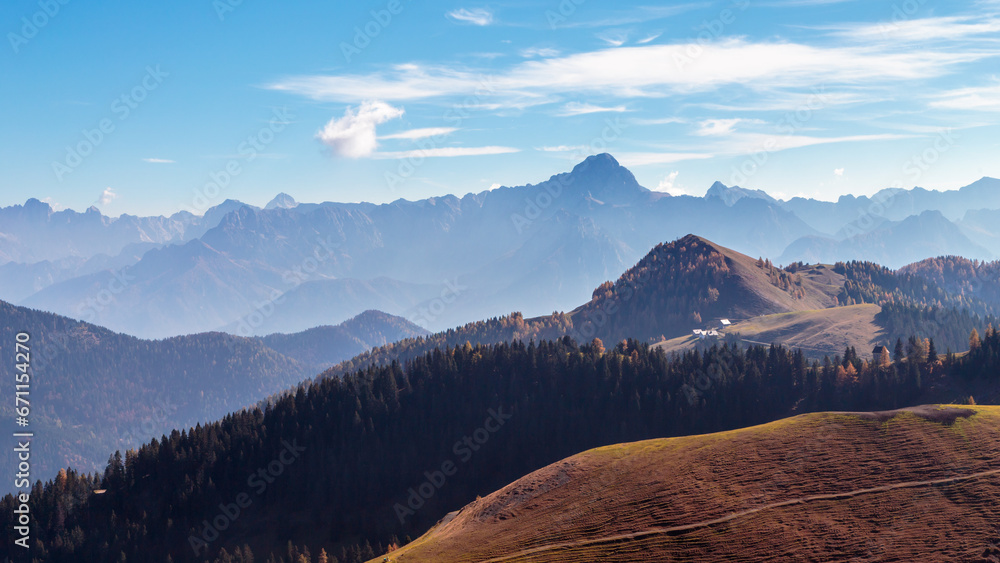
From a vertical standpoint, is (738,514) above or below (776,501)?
below

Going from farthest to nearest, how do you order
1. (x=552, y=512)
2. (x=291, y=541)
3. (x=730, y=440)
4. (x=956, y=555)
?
(x=291, y=541) < (x=730, y=440) < (x=552, y=512) < (x=956, y=555)

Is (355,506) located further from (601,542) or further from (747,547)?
(747,547)

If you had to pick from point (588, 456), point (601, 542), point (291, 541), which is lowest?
point (291, 541)

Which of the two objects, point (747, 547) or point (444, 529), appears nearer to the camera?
point (747, 547)

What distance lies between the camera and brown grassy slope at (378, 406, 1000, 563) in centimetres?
8812

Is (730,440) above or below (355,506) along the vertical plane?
above

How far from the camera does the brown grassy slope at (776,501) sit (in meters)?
88.1

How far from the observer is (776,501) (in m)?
95.7

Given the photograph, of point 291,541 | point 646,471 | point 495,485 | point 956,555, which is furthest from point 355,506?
point 956,555

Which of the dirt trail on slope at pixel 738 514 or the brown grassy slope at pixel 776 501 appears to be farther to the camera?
the dirt trail on slope at pixel 738 514

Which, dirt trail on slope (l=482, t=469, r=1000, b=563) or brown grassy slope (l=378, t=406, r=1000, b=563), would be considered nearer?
brown grassy slope (l=378, t=406, r=1000, b=563)

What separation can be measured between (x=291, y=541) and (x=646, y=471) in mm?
112002

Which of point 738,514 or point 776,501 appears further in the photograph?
point 776,501

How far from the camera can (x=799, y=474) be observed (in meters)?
101
